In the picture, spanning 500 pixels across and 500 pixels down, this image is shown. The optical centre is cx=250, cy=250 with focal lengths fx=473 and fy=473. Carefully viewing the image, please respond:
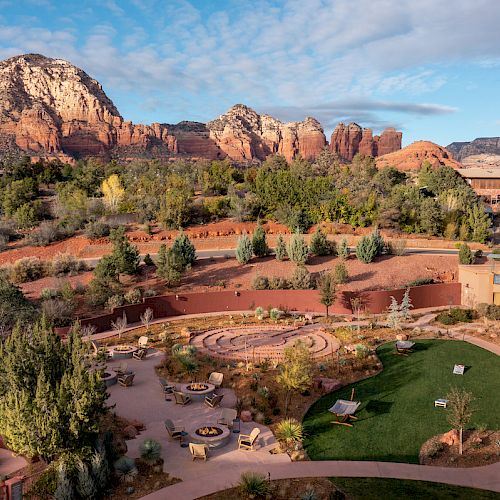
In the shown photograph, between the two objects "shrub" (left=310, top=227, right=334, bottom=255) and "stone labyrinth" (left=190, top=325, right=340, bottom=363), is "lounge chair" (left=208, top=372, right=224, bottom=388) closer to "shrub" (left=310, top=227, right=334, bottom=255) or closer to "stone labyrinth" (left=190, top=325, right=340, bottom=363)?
"stone labyrinth" (left=190, top=325, right=340, bottom=363)

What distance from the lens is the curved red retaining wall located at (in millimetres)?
33750

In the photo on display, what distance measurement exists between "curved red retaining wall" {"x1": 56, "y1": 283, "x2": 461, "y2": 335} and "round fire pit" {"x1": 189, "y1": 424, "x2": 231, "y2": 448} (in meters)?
16.9

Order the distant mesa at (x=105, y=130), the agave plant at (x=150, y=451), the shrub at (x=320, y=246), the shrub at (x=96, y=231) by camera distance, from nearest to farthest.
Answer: the agave plant at (x=150, y=451) < the shrub at (x=320, y=246) < the shrub at (x=96, y=231) < the distant mesa at (x=105, y=130)

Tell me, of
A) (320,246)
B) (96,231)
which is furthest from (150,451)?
(96,231)

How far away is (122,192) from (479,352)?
5118 cm

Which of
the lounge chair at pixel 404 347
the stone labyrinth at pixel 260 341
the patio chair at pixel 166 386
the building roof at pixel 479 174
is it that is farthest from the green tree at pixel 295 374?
the building roof at pixel 479 174

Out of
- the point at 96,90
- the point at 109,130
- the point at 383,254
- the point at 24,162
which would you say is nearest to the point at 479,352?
the point at 383,254

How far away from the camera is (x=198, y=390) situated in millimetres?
20625

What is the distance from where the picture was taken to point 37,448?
1346 centimetres

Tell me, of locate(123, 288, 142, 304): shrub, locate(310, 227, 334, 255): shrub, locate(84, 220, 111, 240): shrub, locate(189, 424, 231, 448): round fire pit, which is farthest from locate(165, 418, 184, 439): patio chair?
locate(84, 220, 111, 240): shrub

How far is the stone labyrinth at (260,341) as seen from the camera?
25859mm

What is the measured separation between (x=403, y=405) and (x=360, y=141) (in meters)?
165

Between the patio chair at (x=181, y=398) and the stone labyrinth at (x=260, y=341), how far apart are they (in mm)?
5494

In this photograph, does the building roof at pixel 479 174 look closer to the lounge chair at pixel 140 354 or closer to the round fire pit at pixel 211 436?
the lounge chair at pixel 140 354
